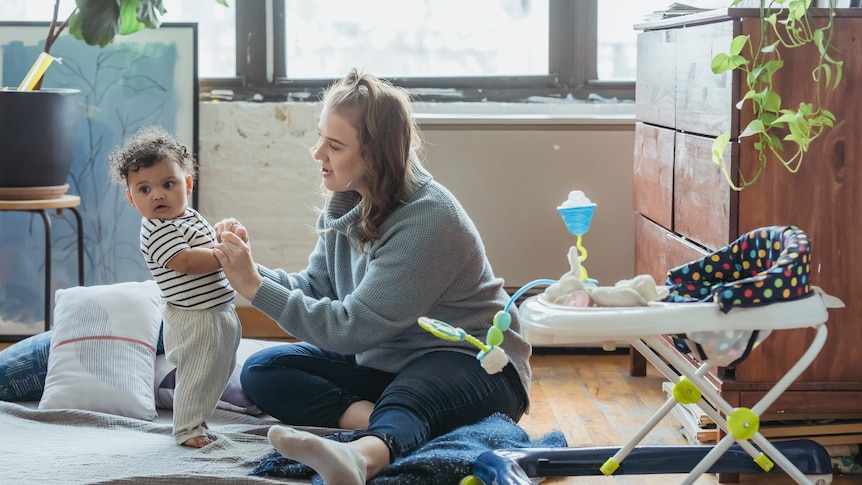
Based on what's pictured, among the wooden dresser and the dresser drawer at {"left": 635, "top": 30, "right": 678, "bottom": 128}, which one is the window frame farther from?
the wooden dresser

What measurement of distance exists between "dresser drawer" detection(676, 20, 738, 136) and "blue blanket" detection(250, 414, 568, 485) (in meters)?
0.75

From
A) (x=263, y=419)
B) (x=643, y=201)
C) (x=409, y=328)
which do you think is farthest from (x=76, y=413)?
(x=643, y=201)

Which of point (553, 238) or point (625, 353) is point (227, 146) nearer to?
point (553, 238)

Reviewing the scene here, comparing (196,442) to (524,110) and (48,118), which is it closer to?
(48,118)

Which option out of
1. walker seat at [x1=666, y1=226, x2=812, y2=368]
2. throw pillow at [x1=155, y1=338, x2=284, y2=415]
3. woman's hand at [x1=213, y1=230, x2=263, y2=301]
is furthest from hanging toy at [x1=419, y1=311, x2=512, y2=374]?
throw pillow at [x1=155, y1=338, x2=284, y2=415]

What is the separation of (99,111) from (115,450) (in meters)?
1.68

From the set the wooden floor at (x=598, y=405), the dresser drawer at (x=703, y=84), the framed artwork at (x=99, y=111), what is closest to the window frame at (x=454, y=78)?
the framed artwork at (x=99, y=111)

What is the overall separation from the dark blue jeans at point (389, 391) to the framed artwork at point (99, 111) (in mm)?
1388

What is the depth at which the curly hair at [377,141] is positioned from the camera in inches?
80.4

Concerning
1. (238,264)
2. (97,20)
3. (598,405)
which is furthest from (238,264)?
(97,20)

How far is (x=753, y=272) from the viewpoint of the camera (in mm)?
1670

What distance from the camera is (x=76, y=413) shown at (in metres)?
2.25

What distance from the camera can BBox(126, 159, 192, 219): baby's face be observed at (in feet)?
6.56

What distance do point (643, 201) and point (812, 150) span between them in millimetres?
872
